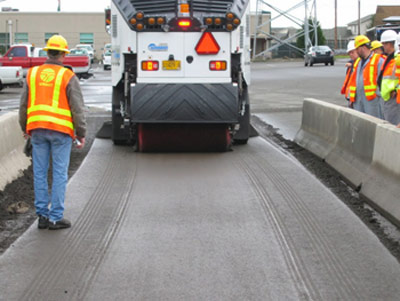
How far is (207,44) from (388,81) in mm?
3034

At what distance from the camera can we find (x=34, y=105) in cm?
761

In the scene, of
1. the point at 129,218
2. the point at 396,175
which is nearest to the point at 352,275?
the point at 396,175

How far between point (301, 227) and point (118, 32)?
20.9 ft

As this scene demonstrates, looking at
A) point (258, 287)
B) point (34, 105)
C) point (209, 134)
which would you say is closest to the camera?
point (258, 287)

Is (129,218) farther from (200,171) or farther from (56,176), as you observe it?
(200,171)

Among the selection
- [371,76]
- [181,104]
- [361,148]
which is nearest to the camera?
[361,148]

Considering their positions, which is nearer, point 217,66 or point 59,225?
point 59,225

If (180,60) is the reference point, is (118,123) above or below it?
below

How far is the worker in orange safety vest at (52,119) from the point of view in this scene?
298 inches

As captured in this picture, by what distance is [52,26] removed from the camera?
294 feet

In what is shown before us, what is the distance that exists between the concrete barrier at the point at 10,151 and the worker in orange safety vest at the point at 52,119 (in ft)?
5.48

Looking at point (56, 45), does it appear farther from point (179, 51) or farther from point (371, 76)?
point (371, 76)

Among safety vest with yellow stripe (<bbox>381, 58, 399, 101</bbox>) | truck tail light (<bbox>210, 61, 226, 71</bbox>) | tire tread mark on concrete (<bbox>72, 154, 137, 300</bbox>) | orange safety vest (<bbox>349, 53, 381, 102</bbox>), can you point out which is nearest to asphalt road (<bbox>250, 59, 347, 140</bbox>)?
orange safety vest (<bbox>349, 53, 381, 102</bbox>)

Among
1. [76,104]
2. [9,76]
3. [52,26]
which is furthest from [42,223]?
[52,26]
